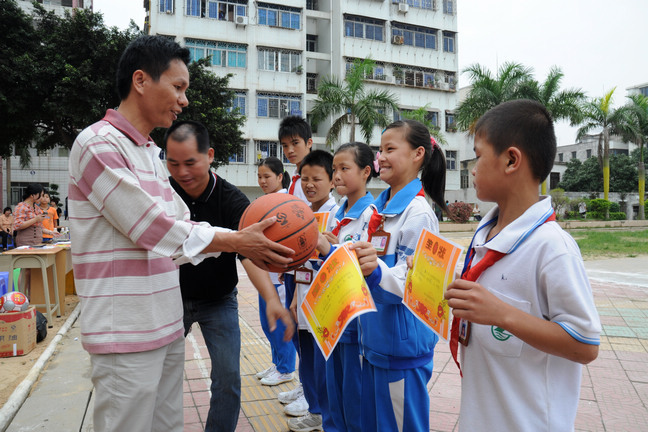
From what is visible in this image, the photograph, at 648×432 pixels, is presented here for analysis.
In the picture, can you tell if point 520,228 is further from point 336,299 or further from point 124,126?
point 124,126

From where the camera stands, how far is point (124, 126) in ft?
6.88

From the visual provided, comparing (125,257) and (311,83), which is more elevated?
(311,83)

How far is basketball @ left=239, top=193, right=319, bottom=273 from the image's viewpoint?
2143 millimetres

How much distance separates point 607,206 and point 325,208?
30.5 m

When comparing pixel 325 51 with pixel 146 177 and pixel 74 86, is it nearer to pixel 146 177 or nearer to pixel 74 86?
pixel 74 86

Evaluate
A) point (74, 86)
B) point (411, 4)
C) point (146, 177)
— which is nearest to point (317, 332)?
point (146, 177)

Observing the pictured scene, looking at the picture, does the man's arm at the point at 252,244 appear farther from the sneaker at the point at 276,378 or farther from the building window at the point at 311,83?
the building window at the point at 311,83

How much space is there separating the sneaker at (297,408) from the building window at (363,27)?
29.7m

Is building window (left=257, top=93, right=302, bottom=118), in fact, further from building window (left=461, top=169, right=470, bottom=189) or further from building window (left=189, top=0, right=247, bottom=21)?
building window (left=461, top=169, right=470, bottom=189)

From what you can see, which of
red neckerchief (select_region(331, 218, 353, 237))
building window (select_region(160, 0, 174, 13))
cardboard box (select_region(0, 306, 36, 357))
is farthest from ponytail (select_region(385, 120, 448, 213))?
building window (select_region(160, 0, 174, 13))

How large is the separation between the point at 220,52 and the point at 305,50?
17.8 feet

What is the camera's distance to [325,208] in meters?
3.81

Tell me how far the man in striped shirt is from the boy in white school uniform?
89 centimetres

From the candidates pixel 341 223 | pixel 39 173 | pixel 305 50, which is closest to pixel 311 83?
pixel 305 50
